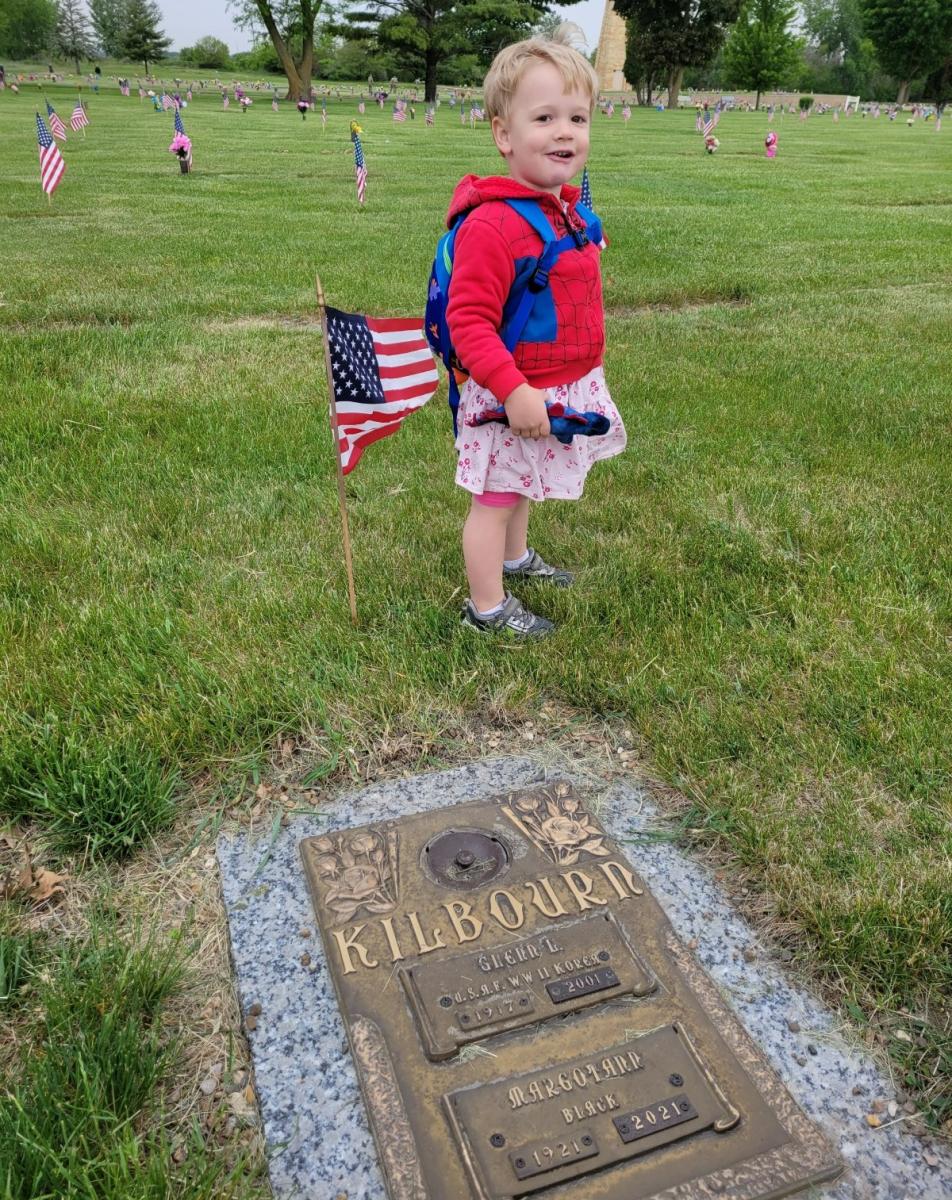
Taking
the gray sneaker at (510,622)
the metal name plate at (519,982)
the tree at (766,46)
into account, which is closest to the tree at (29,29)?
the tree at (766,46)

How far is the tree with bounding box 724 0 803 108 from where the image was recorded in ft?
195

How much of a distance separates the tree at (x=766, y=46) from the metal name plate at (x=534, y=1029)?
228ft

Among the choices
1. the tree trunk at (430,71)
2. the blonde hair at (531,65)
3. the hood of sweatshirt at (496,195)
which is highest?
the tree trunk at (430,71)

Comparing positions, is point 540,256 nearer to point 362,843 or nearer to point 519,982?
point 362,843

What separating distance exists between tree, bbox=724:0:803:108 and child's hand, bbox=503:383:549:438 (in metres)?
68.7

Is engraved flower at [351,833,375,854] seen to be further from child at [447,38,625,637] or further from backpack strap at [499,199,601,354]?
backpack strap at [499,199,601,354]

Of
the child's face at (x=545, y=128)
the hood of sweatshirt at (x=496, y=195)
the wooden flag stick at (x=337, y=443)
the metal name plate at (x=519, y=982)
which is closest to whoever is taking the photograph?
the metal name plate at (x=519, y=982)

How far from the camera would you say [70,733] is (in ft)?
7.17

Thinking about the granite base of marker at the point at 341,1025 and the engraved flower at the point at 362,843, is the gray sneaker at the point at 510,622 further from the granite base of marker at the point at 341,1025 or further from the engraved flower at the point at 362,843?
the engraved flower at the point at 362,843

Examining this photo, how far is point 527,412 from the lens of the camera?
2227mm

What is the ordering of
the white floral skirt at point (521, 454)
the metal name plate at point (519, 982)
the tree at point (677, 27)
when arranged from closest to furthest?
the metal name plate at point (519, 982), the white floral skirt at point (521, 454), the tree at point (677, 27)

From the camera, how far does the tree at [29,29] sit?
7600cm

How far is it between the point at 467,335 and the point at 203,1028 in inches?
64.1

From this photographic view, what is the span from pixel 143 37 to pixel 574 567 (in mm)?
88164
